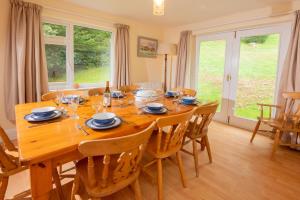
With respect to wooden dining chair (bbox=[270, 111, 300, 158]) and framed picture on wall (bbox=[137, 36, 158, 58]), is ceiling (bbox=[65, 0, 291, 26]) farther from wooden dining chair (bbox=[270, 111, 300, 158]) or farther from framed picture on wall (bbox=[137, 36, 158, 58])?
wooden dining chair (bbox=[270, 111, 300, 158])

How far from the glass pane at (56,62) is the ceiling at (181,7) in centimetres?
88

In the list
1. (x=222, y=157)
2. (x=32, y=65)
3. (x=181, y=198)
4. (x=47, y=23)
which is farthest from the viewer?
(x=47, y=23)

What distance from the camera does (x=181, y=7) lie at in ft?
10.6

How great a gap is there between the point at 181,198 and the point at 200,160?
79 cm

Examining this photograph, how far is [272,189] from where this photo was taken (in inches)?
71.6

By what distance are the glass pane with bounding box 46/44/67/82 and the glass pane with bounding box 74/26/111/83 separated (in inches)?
9.8

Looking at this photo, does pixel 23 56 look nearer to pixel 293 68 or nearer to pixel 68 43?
pixel 68 43

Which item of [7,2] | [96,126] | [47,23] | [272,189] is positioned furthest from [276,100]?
[7,2]

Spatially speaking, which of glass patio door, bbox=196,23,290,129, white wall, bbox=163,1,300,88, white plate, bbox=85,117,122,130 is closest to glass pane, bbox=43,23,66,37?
white plate, bbox=85,117,122,130

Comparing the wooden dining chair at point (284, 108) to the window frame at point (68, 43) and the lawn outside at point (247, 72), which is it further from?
the window frame at point (68, 43)

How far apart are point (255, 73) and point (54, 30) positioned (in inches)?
150

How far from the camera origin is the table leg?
0.95 metres

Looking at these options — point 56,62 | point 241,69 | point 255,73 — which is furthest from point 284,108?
point 56,62

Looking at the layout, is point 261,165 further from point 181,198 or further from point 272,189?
point 181,198
